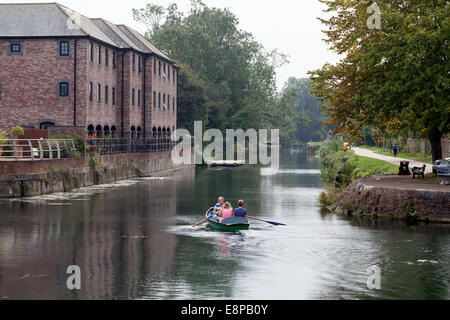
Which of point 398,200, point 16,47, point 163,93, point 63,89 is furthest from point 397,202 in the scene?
point 163,93

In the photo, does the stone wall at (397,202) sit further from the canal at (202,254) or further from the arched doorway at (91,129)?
the arched doorway at (91,129)

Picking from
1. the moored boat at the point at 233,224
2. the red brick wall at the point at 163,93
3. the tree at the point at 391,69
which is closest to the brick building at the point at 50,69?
the red brick wall at the point at 163,93

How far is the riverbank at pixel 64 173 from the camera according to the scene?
126ft

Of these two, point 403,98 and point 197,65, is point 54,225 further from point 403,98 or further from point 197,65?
point 197,65

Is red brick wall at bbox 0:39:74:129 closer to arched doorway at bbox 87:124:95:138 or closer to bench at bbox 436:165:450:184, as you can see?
arched doorway at bbox 87:124:95:138

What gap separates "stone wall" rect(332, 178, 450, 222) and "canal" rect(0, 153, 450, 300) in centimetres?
98

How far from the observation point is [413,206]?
29438 mm

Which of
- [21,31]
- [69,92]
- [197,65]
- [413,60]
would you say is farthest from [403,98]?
[197,65]

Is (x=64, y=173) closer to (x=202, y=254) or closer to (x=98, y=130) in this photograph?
(x=98, y=130)

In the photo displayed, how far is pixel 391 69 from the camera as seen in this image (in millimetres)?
33188

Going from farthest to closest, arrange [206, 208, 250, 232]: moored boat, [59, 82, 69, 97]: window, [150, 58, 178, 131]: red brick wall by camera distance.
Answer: [150, 58, 178, 131]: red brick wall < [59, 82, 69, 97]: window < [206, 208, 250, 232]: moored boat

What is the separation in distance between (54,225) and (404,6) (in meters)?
19.4

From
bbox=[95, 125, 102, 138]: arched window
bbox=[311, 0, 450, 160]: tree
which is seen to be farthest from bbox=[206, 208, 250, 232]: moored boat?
bbox=[95, 125, 102, 138]: arched window

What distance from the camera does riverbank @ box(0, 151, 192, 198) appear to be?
38344 mm
